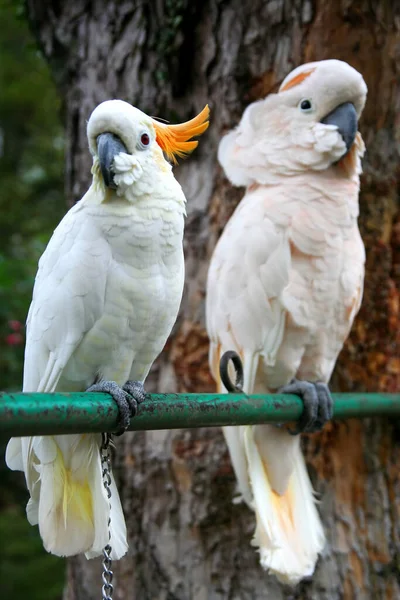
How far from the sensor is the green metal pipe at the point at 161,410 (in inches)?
41.3

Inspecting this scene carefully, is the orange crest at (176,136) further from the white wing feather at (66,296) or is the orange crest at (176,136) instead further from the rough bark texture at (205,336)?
the rough bark texture at (205,336)

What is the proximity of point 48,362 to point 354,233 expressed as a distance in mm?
1089

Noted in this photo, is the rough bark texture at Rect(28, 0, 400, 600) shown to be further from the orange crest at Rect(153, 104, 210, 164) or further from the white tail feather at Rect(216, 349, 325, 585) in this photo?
the orange crest at Rect(153, 104, 210, 164)

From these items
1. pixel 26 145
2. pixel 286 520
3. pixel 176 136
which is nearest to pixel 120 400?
pixel 176 136

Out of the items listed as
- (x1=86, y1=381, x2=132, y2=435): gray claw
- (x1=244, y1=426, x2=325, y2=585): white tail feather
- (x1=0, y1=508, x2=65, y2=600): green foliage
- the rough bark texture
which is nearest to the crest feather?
the rough bark texture


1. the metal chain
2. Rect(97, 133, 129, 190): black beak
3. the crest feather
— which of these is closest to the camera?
the metal chain

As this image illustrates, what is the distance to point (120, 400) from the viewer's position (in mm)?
1327

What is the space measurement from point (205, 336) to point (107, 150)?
116 cm

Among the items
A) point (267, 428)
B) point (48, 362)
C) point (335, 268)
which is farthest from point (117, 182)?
point (267, 428)

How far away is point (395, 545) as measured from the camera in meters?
2.36

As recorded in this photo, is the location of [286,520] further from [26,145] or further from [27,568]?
[26,145]

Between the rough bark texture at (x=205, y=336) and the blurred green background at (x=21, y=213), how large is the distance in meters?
0.87

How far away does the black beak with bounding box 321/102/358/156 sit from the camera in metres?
2.01

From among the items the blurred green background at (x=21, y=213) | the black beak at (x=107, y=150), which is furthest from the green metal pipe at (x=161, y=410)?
the blurred green background at (x=21, y=213)
